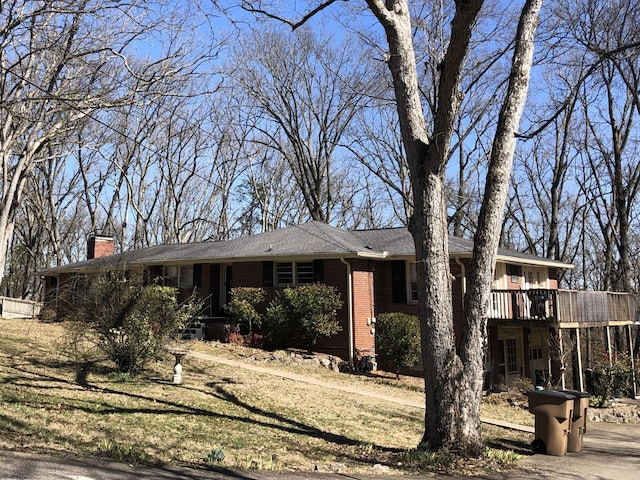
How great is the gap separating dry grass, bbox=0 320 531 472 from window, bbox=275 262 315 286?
20.8 ft

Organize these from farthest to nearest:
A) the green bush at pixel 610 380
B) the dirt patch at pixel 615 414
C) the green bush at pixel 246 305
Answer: the green bush at pixel 246 305, the green bush at pixel 610 380, the dirt patch at pixel 615 414

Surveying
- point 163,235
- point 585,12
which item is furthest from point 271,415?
point 163,235

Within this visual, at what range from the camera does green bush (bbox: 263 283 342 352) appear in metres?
18.3

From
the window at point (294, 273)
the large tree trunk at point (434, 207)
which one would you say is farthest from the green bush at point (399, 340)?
the large tree trunk at point (434, 207)

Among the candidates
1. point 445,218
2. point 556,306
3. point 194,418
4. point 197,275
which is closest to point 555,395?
point 445,218

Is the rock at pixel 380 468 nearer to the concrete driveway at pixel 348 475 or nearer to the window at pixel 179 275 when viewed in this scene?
the concrete driveway at pixel 348 475

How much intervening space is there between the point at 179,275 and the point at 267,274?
4.81 meters

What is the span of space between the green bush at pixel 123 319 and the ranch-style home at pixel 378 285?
22.9ft

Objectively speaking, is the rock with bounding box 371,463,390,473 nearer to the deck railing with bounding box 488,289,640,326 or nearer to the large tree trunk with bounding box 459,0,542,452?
the large tree trunk with bounding box 459,0,542,452

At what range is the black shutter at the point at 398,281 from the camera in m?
19.7

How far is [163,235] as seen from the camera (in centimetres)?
4041

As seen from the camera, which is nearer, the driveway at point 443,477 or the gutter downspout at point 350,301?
the driveway at point 443,477

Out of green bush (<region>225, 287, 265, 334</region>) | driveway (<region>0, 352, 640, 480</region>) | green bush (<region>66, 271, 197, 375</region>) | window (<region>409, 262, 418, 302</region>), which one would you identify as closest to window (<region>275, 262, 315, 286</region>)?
green bush (<region>225, 287, 265, 334</region>)

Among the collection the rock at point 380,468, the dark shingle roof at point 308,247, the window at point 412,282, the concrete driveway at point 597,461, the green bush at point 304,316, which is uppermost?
the dark shingle roof at point 308,247
